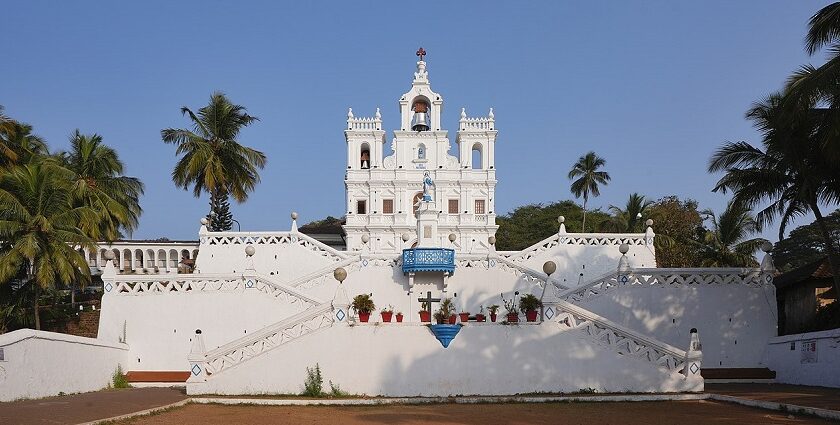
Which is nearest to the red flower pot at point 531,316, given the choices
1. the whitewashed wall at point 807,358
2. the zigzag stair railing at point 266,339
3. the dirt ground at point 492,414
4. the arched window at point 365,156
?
the dirt ground at point 492,414

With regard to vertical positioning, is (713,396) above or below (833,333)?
below

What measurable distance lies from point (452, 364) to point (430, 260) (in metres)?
8.37

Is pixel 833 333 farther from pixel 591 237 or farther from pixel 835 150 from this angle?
pixel 591 237

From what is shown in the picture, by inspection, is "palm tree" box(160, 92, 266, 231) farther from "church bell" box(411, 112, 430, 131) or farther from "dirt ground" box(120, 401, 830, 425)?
"dirt ground" box(120, 401, 830, 425)

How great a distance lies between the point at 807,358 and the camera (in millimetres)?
20688

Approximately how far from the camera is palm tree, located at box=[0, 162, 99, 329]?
952 inches

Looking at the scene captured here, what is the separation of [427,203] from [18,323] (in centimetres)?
1714

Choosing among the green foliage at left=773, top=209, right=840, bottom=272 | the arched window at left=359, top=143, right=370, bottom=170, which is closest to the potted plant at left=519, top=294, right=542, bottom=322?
the arched window at left=359, top=143, right=370, bottom=170

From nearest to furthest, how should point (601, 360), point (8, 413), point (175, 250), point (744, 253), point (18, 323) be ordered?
point (8, 413), point (601, 360), point (18, 323), point (744, 253), point (175, 250)

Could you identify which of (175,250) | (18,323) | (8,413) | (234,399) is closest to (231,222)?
(175,250)

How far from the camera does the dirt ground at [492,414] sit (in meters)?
14.5

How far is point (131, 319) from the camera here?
24422mm

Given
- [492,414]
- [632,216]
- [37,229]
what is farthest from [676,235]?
[37,229]

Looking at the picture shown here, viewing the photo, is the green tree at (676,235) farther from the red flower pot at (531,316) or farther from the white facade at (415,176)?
the red flower pot at (531,316)
